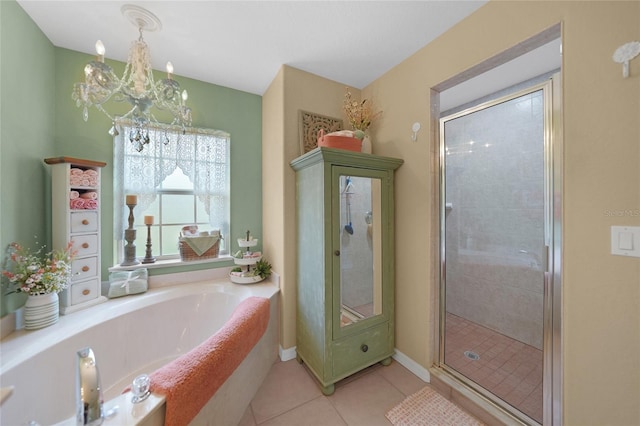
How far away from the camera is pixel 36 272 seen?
4.37ft

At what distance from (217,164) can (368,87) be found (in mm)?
1662

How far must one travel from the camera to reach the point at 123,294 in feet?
5.98

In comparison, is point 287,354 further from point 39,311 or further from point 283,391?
point 39,311

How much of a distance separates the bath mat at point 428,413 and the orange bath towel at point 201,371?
0.99 metres

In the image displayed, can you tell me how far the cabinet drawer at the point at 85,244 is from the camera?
1591 mm

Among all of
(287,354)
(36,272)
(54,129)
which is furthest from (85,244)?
(287,354)

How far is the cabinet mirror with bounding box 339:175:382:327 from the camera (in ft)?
5.40

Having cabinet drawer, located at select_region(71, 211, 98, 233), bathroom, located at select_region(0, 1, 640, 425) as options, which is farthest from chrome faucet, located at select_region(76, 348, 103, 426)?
cabinet drawer, located at select_region(71, 211, 98, 233)

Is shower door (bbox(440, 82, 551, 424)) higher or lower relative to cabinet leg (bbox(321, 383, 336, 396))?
higher

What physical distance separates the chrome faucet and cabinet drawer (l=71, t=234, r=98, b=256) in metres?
1.25

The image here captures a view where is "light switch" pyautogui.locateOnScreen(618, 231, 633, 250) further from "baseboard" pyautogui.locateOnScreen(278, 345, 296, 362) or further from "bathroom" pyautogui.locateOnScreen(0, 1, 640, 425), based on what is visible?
"baseboard" pyautogui.locateOnScreen(278, 345, 296, 362)

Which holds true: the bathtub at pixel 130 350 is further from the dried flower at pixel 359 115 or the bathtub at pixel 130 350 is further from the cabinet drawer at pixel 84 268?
the dried flower at pixel 359 115

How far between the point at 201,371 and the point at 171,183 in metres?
1.76

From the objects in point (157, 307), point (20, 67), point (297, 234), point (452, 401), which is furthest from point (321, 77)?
point (452, 401)
